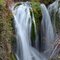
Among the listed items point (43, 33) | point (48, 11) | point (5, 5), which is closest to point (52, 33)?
point (43, 33)

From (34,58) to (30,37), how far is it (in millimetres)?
1015

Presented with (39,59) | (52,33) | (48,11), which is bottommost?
(39,59)

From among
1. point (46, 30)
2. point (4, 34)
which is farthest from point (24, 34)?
point (4, 34)

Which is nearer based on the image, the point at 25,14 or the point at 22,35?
the point at 22,35

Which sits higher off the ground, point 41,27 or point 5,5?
point 5,5

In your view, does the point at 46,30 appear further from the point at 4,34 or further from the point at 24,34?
the point at 4,34

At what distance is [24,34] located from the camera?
8.16 meters

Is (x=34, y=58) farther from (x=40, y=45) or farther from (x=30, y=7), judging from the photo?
(x=30, y=7)

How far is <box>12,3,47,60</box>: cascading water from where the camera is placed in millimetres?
7605

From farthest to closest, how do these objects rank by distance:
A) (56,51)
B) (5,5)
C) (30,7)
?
(30,7) → (56,51) → (5,5)

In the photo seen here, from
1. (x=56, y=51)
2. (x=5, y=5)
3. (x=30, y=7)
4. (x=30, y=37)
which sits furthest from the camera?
(x=30, y=7)

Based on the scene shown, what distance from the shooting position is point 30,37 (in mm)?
8562

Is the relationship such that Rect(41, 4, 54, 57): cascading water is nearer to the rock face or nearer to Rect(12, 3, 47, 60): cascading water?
Rect(12, 3, 47, 60): cascading water

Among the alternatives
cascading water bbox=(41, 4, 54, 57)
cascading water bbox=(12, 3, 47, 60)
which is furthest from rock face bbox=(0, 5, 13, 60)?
Answer: cascading water bbox=(41, 4, 54, 57)
